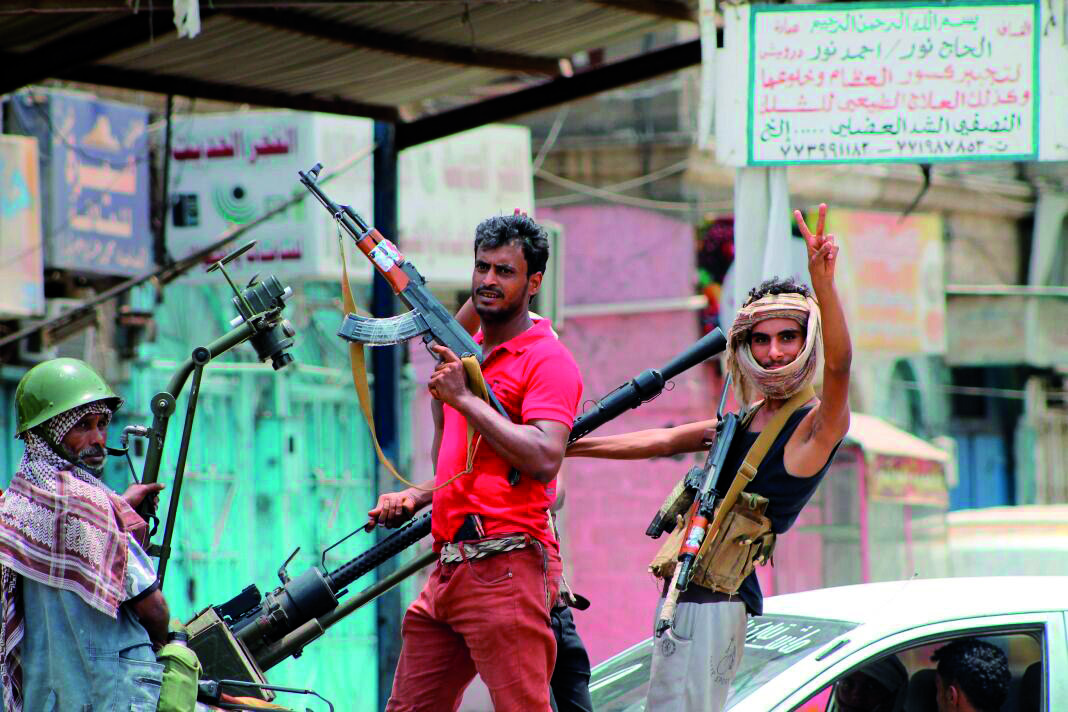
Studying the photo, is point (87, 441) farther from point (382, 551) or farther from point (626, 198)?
point (626, 198)

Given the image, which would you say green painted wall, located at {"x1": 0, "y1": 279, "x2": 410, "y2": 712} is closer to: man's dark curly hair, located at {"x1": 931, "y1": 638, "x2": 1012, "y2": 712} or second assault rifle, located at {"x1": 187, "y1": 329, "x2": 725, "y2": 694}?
second assault rifle, located at {"x1": 187, "y1": 329, "x2": 725, "y2": 694}

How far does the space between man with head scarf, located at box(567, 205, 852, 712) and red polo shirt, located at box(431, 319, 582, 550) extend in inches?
Result: 20.4

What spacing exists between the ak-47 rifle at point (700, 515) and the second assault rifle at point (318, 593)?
29 cm

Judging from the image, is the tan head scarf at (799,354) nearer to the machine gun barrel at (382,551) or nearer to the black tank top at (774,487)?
the black tank top at (774,487)

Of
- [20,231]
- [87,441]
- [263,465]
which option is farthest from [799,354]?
[263,465]

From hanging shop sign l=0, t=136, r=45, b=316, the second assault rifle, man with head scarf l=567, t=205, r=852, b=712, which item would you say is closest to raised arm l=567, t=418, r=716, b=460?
the second assault rifle

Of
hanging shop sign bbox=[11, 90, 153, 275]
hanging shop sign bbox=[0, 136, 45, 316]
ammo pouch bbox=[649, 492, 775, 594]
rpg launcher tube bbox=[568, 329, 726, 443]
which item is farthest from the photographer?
hanging shop sign bbox=[11, 90, 153, 275]

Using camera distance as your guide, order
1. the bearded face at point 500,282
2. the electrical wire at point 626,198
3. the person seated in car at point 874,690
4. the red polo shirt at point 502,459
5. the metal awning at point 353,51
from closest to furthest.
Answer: the red polo shirt at point 502,459 → the bearded face at point 500,282 → the person seated in car at point 874,690 → the metal awning at point 353,51 → the electrical wire at point 626,198

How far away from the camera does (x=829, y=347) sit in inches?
162

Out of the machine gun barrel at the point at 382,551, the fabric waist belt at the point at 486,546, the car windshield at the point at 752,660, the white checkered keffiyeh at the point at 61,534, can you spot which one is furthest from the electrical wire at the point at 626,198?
the white checkered keffiyeh at the point at 61,534

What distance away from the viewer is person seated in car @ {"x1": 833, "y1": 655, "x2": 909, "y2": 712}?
490 cm

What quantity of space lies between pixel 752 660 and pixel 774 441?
0.76m

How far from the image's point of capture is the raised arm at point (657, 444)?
461 cm

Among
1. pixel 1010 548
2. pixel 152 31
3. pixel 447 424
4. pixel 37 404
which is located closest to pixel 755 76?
pixel 447 424
